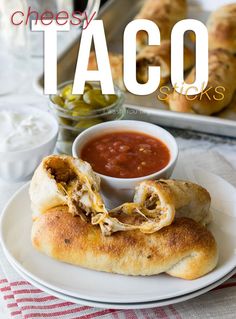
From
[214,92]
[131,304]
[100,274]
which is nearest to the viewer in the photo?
[131,304]

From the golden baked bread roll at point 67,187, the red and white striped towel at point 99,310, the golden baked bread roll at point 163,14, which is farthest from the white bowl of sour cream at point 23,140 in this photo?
the golden baked bread roll at point 163,14

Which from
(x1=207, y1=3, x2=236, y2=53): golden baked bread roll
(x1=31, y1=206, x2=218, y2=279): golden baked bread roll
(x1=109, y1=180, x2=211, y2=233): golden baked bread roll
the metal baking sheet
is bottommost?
A: the metal baking sheet

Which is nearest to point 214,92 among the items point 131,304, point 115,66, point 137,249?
point 115,66

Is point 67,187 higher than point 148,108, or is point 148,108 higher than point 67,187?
point 67,187

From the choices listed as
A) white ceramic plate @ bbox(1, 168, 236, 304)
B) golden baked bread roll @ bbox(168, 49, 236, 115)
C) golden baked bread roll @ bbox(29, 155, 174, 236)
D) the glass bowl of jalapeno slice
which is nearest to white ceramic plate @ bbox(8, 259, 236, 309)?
white ceramic plate @ bbox(1, 168, 236, 304)

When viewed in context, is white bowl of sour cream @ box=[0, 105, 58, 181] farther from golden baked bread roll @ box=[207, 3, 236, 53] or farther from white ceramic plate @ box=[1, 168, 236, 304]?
golden baked bread roll @ box=[207, 3, 236, 53]

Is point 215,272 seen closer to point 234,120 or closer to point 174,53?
point 234,120

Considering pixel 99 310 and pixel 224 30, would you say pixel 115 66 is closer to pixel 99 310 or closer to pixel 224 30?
pixel 224 30
